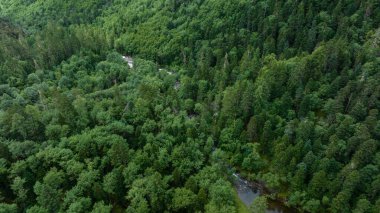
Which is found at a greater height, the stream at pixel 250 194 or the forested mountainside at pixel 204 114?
the forested mountainside at pixel 204 114

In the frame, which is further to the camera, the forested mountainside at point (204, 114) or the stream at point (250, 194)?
the stream at point (250, 194)

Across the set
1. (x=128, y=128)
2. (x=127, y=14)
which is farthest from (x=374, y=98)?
(x=127, y=14)

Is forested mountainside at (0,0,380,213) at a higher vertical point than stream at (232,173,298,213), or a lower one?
higher

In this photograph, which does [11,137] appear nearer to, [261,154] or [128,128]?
[128,128]

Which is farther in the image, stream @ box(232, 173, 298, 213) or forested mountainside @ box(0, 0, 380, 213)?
stream @ box(232, 173, 298, 213)

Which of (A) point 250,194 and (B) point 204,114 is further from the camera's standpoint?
(B) point 204,114
